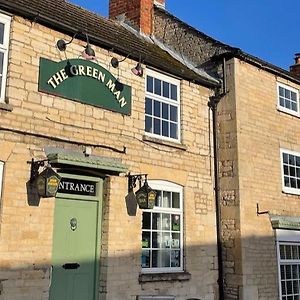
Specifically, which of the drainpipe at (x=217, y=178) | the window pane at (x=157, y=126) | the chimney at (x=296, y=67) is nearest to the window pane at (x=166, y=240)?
the drainpipe at (x=217, y=178)

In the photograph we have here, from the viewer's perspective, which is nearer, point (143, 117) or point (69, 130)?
point (69, 130)

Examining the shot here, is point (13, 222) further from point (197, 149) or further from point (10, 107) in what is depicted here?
point (197, 149)

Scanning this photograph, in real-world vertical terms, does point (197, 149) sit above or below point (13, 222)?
above

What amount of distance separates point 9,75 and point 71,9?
4.20 m

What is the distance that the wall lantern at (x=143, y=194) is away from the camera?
29.2 ft

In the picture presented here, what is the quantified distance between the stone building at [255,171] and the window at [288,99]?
0.09 ft

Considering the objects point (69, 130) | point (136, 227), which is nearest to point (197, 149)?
point (136, 227)

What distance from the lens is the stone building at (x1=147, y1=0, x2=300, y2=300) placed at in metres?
10.6

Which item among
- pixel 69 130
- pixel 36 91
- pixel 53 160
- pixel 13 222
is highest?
pixel 36 91

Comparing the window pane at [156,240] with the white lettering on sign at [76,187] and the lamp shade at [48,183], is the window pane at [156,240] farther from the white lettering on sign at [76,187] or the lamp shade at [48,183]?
the lamp shade at [48,183]

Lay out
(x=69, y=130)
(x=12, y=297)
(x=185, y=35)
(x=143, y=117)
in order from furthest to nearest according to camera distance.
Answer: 1. (x=185, y=35)
2. (x=143, y=117)
3. (x=69, y=130)
4. (x=12, y=297)

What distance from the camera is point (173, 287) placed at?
954 centimetres

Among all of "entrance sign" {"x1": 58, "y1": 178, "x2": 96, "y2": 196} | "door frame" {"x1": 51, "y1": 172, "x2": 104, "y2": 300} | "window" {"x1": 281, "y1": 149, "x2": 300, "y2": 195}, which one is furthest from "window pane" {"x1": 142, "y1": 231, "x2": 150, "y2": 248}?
"window" {"x1": 281, "y1": 149, "x2": 300, "y2": 195}

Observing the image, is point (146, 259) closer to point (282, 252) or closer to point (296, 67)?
point (282, 252)
